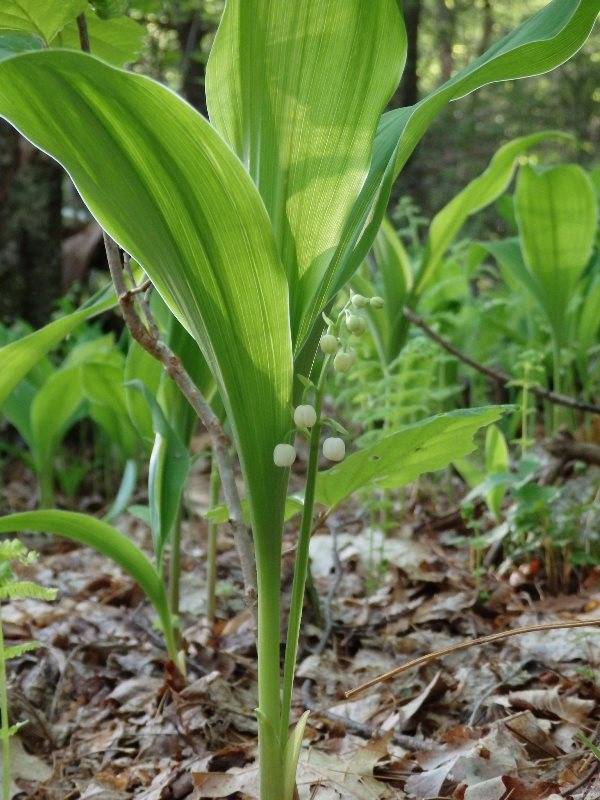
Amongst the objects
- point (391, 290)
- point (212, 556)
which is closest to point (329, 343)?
point (212, 556)

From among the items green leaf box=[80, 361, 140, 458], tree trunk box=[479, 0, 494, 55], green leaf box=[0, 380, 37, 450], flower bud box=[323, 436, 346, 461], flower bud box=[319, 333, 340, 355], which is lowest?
green leaf box=[0, 380, 37, 450]

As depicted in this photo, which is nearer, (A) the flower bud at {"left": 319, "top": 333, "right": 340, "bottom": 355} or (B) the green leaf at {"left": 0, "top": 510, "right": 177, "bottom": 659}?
(A) the flower bud at {"left": 319, "top": 333, "right": 340, "bottom": 355}

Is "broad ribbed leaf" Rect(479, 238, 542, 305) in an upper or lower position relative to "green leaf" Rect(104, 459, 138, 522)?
upper

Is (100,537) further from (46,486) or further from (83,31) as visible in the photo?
(46,486)

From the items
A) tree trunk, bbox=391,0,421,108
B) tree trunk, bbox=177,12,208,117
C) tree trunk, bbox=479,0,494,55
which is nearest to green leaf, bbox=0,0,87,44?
tree trunk, bbox=177,12,208,117

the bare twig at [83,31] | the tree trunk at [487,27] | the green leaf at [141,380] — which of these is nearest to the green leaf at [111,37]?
the bare twig at [83,31]

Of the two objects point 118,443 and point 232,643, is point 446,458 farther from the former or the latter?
point 118,443

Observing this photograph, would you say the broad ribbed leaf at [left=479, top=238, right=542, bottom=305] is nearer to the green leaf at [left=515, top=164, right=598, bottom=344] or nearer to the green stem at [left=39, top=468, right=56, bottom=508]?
the green leaf at [left=515, top=164, right=598, bottom=344]
